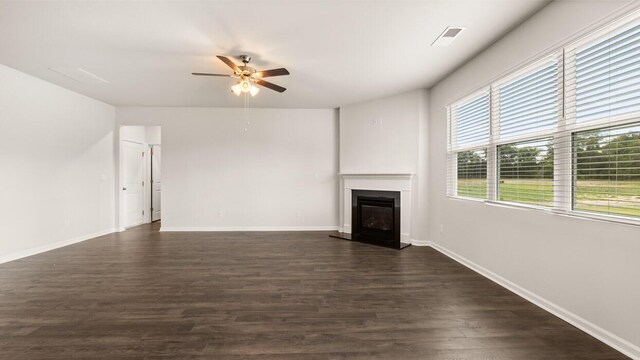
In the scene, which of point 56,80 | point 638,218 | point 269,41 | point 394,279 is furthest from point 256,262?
point 56,80

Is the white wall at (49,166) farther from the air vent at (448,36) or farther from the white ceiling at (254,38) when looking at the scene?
the air vent at (448,36)

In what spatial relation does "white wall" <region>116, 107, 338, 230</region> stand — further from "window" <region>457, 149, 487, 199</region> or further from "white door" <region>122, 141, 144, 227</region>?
"window" <region>457, 149, 487, 199</region>

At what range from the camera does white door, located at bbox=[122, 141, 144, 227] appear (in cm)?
595

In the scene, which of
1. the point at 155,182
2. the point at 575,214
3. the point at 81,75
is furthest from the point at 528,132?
the point at 155,182

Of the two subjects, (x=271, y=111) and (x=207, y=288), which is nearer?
(x=207, y=288)

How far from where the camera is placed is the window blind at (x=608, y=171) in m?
1.73

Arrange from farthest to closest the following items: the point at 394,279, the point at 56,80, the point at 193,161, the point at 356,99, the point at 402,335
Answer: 1. the point at 193,161
2. the point at 356,99
3. the point at 56,80
4. the point at 394,279
5. the point at 402,335

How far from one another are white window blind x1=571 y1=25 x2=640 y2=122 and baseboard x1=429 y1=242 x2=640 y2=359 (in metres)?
1.55

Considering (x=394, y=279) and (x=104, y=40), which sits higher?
(x=104, y=40)

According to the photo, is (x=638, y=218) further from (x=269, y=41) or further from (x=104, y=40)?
(x=104, y=40)

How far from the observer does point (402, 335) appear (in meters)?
1.95

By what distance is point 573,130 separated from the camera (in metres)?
2.09

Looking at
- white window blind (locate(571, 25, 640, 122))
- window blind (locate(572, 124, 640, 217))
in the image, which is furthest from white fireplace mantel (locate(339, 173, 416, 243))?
white window blind (locate(571, 25, 640, 122))

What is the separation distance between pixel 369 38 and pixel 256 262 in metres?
3.15
